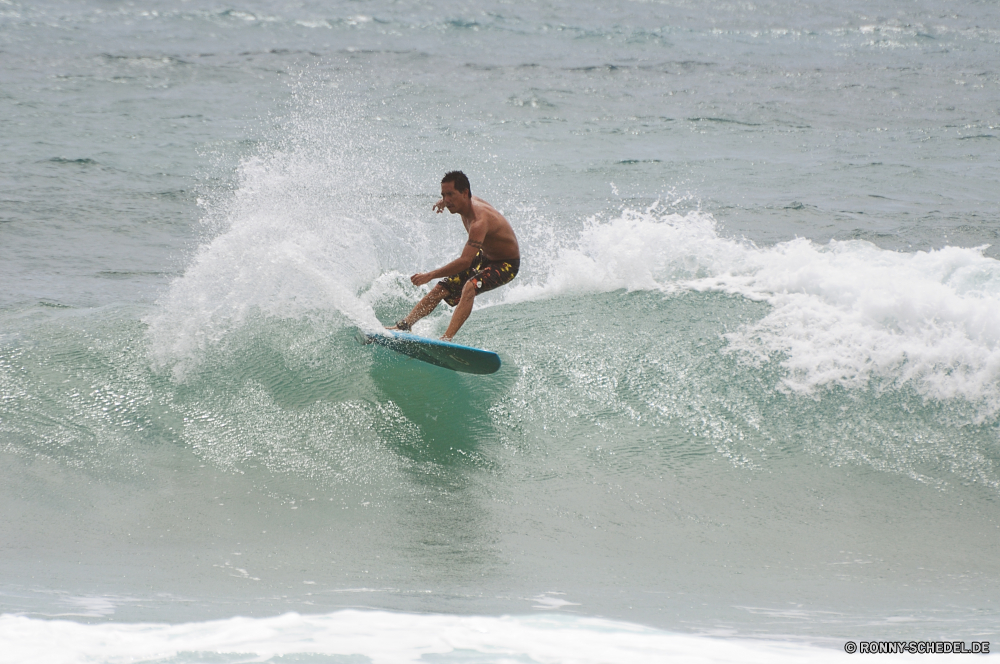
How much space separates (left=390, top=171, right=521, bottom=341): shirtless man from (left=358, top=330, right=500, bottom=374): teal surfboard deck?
0.66 ft

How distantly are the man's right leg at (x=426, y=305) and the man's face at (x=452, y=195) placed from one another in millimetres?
712

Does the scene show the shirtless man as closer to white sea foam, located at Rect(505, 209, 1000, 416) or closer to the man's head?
the man's head

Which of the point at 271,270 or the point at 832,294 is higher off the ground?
the point at 832,294

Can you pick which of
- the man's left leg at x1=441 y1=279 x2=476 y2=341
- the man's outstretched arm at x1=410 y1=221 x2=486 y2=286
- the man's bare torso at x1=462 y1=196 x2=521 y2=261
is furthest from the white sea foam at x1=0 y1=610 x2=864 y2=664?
the man's bare torso at x1=462 y1=196 x2=521 y2=261

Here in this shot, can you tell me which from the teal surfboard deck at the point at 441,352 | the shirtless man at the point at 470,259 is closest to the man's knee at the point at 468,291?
the shirtless man at the point at 470,259

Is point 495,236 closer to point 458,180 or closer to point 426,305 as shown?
point 458,180

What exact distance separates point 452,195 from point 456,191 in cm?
4

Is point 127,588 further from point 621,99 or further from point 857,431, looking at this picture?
point 621,99

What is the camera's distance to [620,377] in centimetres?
631

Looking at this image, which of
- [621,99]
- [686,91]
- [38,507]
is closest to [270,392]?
[38,507]

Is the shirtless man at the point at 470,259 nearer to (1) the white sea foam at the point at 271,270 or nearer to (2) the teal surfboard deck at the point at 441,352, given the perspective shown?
(2) the teal surfboard deck at the point at 441,352

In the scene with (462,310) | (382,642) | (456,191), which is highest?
(456,191)

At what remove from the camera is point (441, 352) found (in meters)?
5.88

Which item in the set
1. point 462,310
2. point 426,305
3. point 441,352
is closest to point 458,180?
point 462,310
